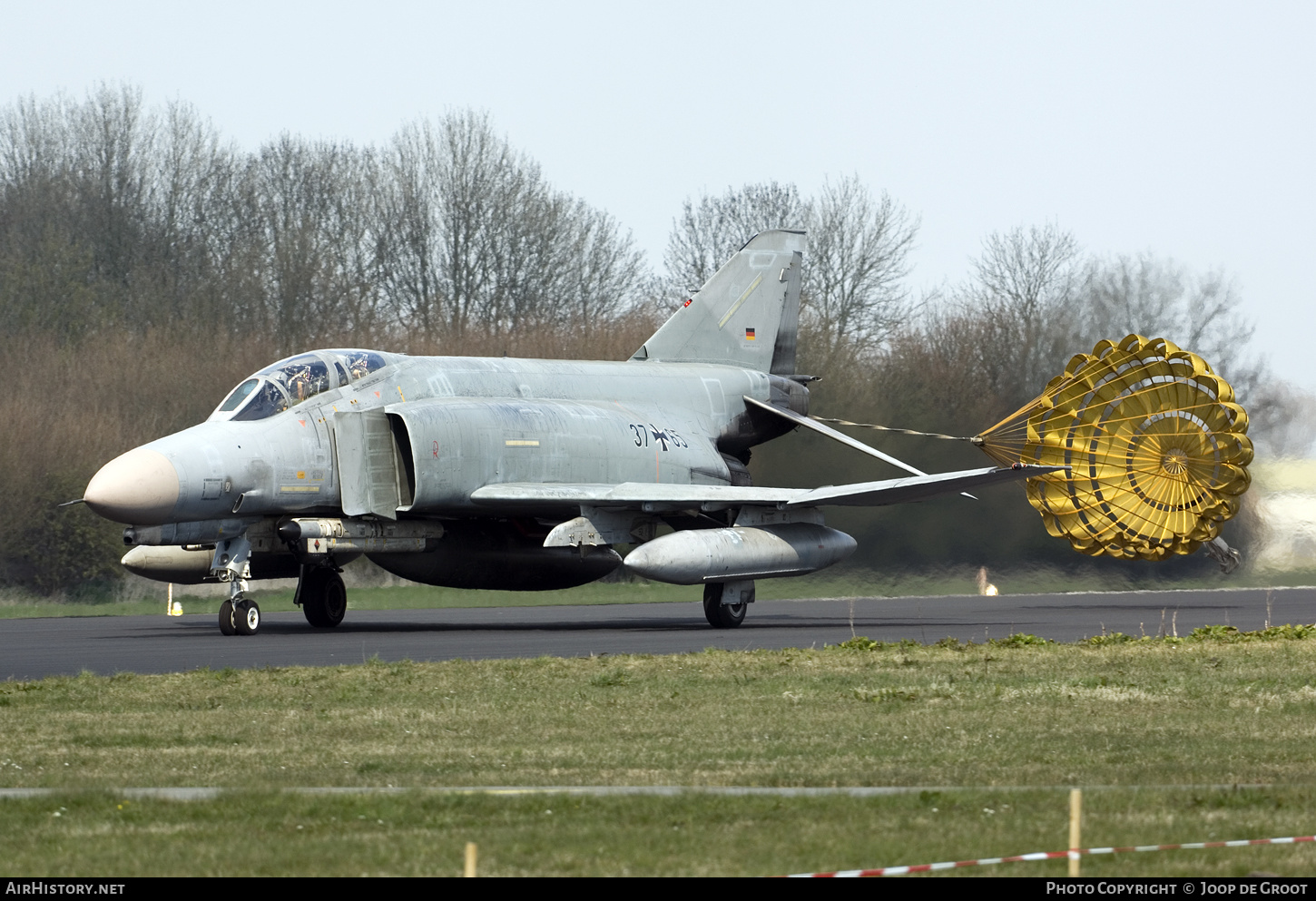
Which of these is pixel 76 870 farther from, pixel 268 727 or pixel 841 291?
pixel 841 291

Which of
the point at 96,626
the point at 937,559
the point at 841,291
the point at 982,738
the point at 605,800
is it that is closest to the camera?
the point at 605,800

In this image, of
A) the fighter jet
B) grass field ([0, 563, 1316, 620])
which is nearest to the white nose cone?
the fighter jet

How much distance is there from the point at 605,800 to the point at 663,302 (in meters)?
43.8

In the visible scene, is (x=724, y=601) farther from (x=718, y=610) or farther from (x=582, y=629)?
(x=582, y=629)

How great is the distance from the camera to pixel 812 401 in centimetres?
3262

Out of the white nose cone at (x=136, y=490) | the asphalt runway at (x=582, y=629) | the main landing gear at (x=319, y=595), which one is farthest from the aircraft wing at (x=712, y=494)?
the white nose cone at (x=136, y=490)

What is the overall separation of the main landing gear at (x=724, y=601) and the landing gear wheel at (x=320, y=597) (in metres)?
4.83

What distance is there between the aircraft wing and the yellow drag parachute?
14.5 feet

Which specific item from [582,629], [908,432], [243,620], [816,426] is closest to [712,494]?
[582,629]

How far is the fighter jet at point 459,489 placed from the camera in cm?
2067

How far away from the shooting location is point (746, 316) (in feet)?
92.7

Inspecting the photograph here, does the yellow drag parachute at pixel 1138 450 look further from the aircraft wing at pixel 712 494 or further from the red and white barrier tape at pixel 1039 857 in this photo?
the red and white barrier tape at pixel 1039 857

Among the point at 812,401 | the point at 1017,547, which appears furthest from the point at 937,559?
the point at 812,401

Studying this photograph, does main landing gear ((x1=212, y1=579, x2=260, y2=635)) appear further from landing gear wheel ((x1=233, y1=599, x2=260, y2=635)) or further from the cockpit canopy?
the cockpit canopy
